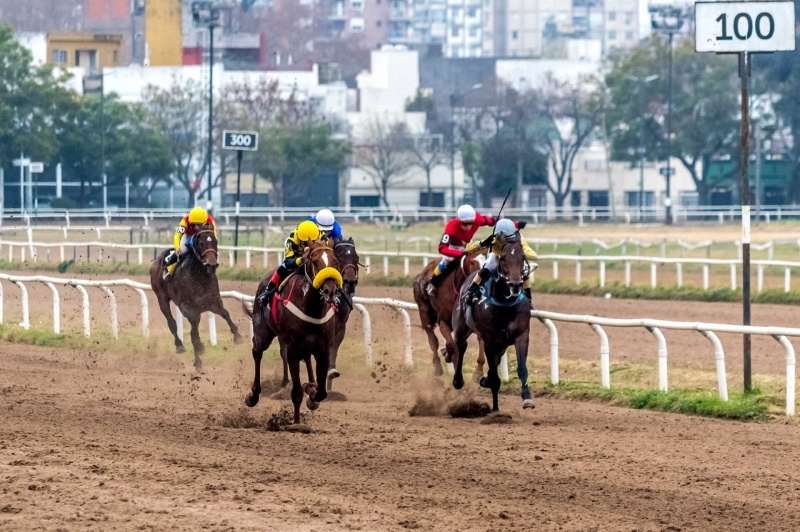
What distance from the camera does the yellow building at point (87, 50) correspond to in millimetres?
73875

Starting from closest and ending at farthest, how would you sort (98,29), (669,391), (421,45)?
(669,391), (98,29), (421,45)

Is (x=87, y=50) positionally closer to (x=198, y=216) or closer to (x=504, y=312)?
(x=198, y=216)

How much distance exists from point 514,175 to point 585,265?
1415 inches

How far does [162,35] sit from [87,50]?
5.13m

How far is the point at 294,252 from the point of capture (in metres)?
10.4

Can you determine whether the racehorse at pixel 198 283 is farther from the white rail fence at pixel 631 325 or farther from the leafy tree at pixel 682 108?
the leafy tree at pixel 682 108

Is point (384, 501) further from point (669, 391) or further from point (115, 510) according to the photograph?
point (669, 391)

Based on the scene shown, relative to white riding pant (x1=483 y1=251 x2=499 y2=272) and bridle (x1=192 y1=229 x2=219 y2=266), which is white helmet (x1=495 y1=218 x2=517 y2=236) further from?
bridle (x1=192 y1=229 x2=219 y2=266)

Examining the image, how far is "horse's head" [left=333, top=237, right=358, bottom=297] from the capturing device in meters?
10.3

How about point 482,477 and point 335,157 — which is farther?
point 335,157

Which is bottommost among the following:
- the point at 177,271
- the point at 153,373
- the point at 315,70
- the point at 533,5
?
the point at 153,373

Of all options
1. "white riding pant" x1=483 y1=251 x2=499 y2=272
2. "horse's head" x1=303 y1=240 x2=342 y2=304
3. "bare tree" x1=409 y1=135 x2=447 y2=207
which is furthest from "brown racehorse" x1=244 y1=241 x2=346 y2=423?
"bare tree" x1=409 y1=135 x2=447 y2=207

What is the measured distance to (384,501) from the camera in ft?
22.8

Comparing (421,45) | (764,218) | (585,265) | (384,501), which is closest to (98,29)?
(421,45)
